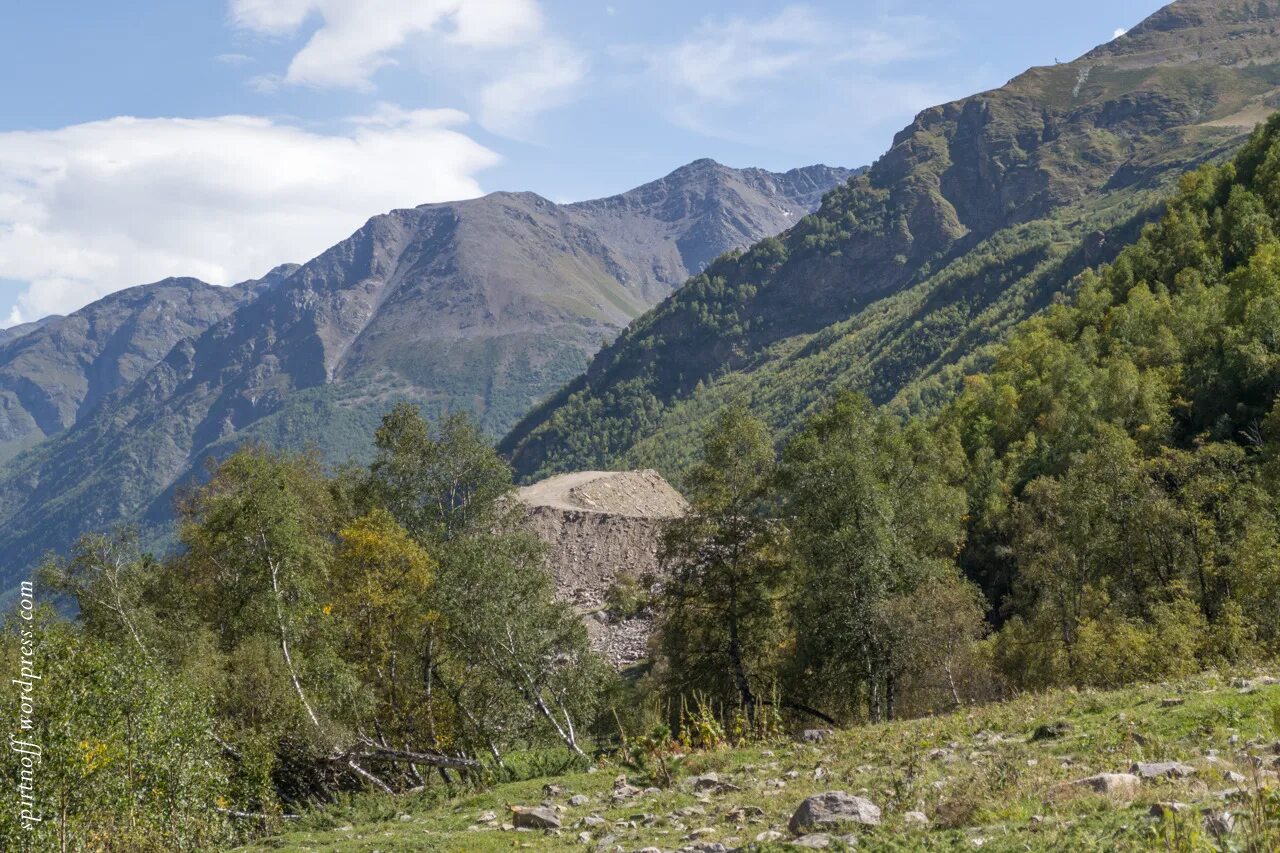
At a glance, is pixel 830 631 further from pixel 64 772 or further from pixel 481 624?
pixel 64 772

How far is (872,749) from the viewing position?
59.6 ft

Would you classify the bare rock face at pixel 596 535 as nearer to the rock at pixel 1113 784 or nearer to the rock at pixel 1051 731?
the rock at pixel 1051 731

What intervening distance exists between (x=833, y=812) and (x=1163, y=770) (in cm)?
437

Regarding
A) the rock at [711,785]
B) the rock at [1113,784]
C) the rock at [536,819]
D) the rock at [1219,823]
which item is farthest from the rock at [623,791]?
the rock at [1219,823]

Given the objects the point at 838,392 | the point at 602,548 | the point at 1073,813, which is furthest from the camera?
the point at 602,548

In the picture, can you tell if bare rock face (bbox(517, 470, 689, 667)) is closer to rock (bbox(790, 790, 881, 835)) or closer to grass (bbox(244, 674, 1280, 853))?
grass (bbox(244, 674, 1280, 853))

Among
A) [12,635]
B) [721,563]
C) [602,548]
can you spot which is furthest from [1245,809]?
[602,548]

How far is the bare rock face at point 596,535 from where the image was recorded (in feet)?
245

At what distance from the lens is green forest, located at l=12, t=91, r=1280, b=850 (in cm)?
2334

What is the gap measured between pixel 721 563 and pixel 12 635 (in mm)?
25263

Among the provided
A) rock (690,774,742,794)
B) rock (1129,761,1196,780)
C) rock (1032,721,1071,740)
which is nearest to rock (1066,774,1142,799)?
rock (1129,761,1196,780)

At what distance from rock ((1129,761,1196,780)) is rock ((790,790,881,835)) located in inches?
139

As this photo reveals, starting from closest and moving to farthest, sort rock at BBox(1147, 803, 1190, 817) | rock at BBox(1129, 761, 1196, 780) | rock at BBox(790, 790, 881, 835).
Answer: rock at BBox(1147, 803, 1190, 817) → rock at BBox(1129, 761, 1196, 780) → rock at BBox(790, 790, 881, 835)

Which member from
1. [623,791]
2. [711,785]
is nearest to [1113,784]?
[711,785]
